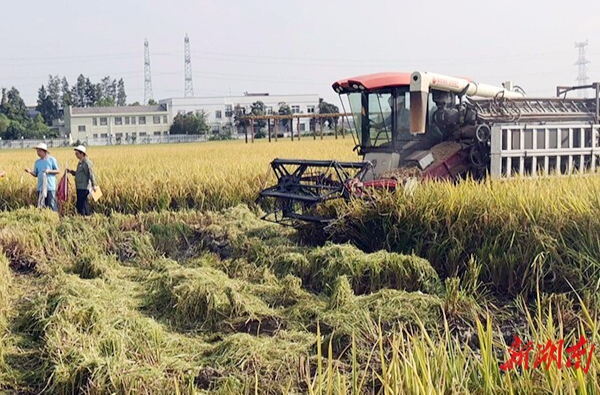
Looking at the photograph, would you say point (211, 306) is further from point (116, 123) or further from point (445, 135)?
point (116, 123)

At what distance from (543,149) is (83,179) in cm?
657

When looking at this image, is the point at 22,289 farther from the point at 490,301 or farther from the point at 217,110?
the point at 217,110

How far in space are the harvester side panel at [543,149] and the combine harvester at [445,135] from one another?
1 centimetres

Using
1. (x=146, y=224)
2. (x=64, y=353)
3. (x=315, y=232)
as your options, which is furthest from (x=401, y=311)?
(x=146, y=224)

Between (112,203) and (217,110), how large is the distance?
81.9m

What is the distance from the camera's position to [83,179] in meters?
9.35

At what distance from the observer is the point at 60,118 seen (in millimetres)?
95500

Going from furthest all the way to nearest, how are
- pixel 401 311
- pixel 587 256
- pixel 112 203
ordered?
1. pixel 112 203
2. pixel 587 256
3. pixel 401 311

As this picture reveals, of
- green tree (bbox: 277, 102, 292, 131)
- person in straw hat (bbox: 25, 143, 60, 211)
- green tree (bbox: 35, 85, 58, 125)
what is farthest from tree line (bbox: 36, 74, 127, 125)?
person in straw hat (bbox: 25, 143, 60, 211)

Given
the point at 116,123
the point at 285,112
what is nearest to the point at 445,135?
the point at 285,112

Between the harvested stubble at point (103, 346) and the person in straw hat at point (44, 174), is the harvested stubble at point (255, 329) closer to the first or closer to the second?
the harvested stubble at point (103, 346)

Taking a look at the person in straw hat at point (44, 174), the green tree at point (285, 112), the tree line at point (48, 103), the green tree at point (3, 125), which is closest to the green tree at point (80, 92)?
the tree line at point (48, 103)

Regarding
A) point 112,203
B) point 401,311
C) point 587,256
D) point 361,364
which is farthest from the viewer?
point 112,203

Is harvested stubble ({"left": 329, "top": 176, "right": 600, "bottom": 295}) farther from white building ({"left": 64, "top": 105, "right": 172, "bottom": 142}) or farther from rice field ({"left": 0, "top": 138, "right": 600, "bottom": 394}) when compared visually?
white building ({"left": 64, "top": 105, "right": 172, "bottom": 142})
